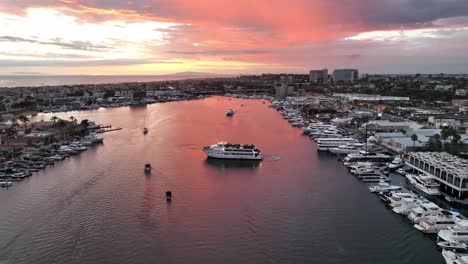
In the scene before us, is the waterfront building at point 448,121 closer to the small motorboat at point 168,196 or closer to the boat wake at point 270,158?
the boat wake at point 270,158

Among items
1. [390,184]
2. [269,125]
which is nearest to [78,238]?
[390,184]

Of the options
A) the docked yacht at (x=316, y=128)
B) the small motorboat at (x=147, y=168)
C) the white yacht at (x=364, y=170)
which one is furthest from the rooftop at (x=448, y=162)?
the docked yacht at (x=316, y=128)

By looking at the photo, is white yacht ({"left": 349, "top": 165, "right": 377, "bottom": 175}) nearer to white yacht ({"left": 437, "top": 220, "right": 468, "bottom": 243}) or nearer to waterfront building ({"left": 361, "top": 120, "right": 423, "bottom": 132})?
white yacht ({"left": 437, "top": 220, "right": 468, "bottom": 243})

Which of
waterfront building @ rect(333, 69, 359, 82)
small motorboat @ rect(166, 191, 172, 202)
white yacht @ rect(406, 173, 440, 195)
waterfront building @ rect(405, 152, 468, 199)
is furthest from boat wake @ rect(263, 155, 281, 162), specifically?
waterfront building @ rect(333, 69, 359, 82)

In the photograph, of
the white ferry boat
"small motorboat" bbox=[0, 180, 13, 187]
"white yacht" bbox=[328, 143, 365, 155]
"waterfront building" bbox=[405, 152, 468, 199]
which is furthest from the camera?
"white yacht" bbox=[328, 143, 365, 155]

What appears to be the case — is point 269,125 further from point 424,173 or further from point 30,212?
point 30,212
